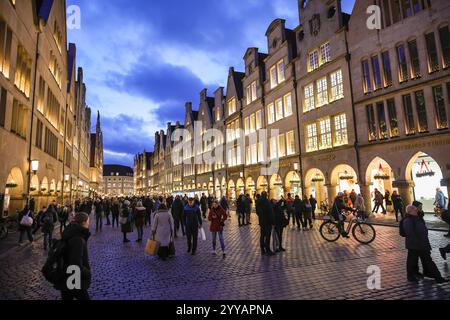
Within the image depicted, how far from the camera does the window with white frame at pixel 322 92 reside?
87.3 feet

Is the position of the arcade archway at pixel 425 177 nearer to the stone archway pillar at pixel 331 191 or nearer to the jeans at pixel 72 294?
the stone archway pillar at pixel 331 191

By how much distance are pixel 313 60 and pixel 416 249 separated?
23977 millimetres

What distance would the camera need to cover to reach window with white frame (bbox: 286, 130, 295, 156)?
30547 mm

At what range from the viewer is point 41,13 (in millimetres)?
25062

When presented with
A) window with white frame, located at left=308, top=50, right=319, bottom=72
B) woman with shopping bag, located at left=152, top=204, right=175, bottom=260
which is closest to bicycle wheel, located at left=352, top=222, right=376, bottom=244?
woman with shopping bag, located at left=152, top=204, right=175, bottom=260

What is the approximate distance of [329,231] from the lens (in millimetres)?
13117

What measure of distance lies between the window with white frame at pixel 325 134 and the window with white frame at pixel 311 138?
2.16 feet

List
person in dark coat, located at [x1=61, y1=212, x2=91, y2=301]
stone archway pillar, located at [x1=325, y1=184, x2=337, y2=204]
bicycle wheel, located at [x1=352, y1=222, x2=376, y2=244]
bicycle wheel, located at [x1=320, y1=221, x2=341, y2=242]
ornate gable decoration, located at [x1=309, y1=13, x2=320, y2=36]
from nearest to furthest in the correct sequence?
person in dark coat, located at [x1=61, y1=212, x2=91, y2=301] → bicycle wheel, located at [x1=352, y1=222, x2=376, y2=244] → bicycle wheel, located at [x1=320, y1=221, x2=341, y2=242] → stone archway pillar, located at [x1=325, y1=184, x2=337, y2=204] → ornate gable decoration, located at [x1=309, y1=13, x2=320, y2=36]

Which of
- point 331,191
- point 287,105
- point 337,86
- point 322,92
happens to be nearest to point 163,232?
point 331,191

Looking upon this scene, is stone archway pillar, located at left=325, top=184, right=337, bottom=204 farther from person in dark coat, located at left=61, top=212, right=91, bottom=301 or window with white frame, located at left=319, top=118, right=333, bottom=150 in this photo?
person in dark coat, located at left=61, top=212, right=91, bottom=301

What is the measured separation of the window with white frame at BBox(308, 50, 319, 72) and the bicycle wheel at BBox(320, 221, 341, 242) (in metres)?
18.1

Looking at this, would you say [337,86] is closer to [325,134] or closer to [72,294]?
[325,134]

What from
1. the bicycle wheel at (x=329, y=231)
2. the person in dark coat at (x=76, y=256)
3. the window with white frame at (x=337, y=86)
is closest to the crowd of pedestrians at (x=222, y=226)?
the person in dark coat at (x=76, y=256)
